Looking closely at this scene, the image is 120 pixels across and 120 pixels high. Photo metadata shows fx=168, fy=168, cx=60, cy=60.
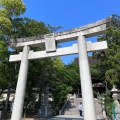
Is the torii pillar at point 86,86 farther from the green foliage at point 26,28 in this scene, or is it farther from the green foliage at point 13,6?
the green foliage at point 26,28

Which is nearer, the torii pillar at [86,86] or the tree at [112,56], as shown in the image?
the torii pillar at [86,86]

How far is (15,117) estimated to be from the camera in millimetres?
8766

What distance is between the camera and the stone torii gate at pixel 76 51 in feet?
26.4

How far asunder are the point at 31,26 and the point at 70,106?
455 inches

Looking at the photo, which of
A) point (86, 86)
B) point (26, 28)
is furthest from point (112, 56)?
point (86, 86)

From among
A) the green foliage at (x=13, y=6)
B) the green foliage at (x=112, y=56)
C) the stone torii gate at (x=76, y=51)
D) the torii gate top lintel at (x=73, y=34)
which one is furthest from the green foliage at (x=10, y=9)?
the green foliage at (x=112, y=56)

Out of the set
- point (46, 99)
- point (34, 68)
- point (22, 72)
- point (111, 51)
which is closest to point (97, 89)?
point (111, 51)

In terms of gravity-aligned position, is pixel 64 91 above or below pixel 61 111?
above

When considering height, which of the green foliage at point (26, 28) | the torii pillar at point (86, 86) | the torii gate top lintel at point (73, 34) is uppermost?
the green foliage at point (26, 28)

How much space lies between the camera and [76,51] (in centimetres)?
925

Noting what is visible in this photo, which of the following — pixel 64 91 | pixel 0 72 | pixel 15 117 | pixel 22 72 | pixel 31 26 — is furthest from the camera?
pixel 64 91

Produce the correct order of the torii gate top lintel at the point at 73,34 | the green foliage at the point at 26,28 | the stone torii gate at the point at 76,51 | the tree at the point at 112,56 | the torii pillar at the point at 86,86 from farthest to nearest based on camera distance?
1. the tree at the point at 112,56
2. the green foliage at the point at 26,28
3. the torii gate top lintel at the point at 73,34
4. the stone torii gate at the point at 76,51
5. the torii pillar at the point at 86,86

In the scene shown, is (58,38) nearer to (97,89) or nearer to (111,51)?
(111,51)

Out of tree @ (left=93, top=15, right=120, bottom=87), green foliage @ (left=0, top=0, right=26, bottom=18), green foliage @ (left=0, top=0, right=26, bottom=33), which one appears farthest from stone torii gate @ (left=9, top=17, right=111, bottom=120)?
tree @ (left=93, top=15, right=120, bottom=87)
